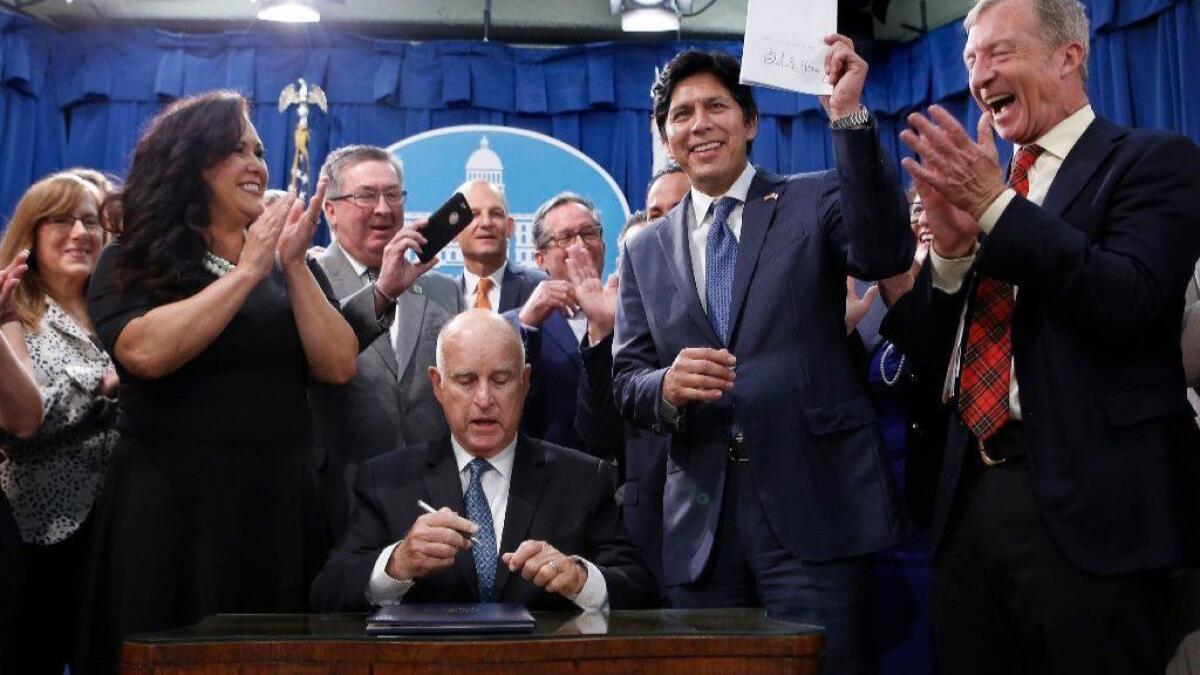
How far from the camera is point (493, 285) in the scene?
12.9ft

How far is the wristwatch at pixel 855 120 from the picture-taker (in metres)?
2.20

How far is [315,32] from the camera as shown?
7.94 meters

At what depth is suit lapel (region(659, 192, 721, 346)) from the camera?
98.4 inches

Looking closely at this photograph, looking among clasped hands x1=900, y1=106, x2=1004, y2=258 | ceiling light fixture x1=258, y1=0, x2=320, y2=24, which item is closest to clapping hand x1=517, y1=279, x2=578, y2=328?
clasped hands x1=900, y1=106, x2=1004, y2=258

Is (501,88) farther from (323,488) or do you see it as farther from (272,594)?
(272,594)

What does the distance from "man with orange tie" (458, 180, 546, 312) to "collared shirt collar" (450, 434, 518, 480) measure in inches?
56.1

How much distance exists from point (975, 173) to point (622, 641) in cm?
96

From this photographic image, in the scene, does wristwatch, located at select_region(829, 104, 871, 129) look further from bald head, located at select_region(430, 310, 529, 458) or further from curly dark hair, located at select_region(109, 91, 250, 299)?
curly dark hair, located at select_region(109, 91, 250, 299)

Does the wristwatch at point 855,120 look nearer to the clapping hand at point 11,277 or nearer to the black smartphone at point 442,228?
the black smartphone at point 442,228

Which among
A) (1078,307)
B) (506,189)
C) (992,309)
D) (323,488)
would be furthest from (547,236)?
(506,189)

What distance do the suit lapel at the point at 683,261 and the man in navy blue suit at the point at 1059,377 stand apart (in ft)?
1.64

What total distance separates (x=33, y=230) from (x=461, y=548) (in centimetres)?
175

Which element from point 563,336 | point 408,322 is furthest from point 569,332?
point 408,322
